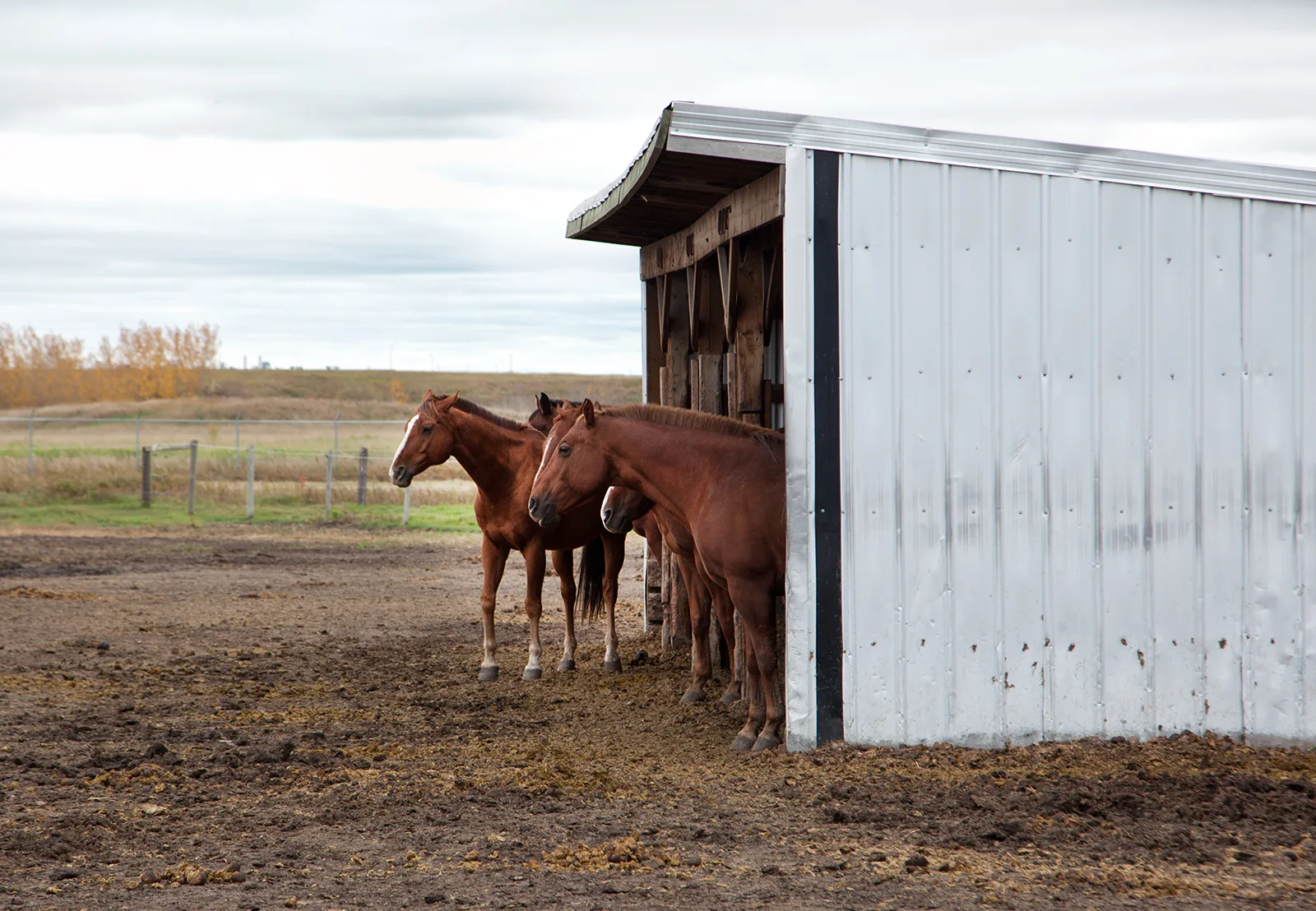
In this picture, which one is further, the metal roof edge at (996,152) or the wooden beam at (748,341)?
the wooden beam at (748,341)

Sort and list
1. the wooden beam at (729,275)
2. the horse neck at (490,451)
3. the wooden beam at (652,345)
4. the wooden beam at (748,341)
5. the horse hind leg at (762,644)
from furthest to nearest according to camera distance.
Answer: the wooden beam at (652,345) < the horse neck at (490,451) < the wooden beam at (748,341) < the wooden beam at (729,275) < the horse hind leg at (762,644)

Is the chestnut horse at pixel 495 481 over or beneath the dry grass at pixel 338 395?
beneath

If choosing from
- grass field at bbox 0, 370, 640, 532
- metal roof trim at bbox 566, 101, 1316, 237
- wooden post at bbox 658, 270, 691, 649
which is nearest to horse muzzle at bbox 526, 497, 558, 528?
metal roof trim at bbox 566, 101, 1316, 237

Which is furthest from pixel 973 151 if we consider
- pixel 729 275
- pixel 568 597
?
pixel 568 597

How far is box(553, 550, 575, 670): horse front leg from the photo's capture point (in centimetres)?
844

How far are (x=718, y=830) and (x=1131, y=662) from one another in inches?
94.6

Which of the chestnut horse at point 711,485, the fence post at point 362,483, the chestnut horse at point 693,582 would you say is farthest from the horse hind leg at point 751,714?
the fence post at point 362,483

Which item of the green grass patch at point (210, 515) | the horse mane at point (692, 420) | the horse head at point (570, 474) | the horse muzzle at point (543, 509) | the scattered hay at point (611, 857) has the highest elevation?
the horse mane at point (692, 420)

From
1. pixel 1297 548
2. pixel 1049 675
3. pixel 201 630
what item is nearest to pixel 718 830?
pixel 1049 675

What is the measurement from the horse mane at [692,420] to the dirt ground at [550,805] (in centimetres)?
171

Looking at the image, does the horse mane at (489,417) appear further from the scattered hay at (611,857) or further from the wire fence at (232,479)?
the wire fence at (232,479)

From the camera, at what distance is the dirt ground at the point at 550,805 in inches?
150

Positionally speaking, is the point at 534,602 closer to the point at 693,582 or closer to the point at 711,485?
the point at 693,582

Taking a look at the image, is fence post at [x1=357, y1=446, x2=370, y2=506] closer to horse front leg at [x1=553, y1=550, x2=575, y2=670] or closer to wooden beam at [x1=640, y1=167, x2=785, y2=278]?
horse front leg at [x1=553, y1=550, x2=575, y2=670]
